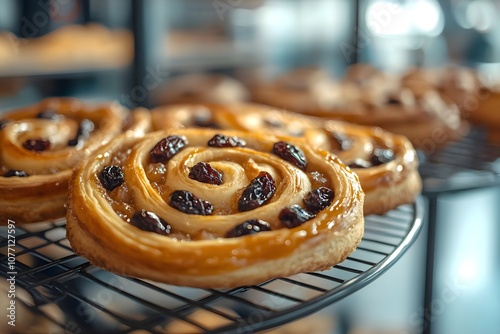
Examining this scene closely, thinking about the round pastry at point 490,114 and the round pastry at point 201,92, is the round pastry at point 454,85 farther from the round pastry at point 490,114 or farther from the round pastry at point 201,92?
the round pastry at point 201,92

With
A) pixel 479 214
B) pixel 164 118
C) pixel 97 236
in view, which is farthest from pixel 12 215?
pixel 479 214

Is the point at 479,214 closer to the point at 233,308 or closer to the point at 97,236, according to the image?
the point at 233,308

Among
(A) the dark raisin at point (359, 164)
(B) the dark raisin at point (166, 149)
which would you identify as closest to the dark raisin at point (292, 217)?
(B) the dark raisin at point (166, 149)

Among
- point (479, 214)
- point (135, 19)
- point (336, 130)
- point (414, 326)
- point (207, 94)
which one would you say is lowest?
point (479, 214)

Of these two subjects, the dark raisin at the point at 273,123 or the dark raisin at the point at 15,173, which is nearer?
the dark raisin at the point at 15,173

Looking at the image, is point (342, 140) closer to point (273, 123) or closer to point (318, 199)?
point (273, 123)
